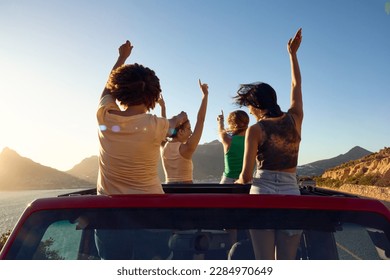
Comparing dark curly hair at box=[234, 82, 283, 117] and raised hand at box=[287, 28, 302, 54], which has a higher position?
raised hand at box=[287, 28, 302, 54]

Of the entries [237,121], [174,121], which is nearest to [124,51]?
[174,121]

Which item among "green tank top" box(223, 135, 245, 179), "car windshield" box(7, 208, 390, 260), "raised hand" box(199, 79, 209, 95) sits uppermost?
"raised hand" box(199, 79, 209, 95)

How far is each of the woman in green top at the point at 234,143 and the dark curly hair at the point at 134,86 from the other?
2360 mm

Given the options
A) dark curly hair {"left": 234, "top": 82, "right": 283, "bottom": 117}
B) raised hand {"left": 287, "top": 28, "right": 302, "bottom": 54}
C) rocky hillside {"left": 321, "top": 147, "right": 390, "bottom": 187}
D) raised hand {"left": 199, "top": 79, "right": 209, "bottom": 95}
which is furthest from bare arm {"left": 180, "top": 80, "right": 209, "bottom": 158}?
rocky hillside {"left": 321, "top": 147, "right": 390, "bottom": 187}

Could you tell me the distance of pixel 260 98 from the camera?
3.50 metres

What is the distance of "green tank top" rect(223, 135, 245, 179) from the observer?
5.45 meters

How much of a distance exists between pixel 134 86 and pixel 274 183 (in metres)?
1.18

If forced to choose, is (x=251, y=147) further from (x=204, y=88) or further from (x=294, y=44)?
(x=204, y=88)

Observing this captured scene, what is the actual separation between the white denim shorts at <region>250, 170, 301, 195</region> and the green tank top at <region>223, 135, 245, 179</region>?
224 cm

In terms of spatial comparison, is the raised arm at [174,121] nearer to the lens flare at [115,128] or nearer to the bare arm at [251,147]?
the lens flare at [115,128]

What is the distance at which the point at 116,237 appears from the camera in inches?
76.4

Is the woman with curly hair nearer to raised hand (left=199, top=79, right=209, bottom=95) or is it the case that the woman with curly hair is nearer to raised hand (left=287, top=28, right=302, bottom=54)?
raised hand (left=287, top=28, right=302, bottom=54)

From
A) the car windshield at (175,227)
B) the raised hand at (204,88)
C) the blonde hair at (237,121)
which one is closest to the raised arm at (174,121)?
the car windshield at (175,227)

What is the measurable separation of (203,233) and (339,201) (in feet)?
1.87
